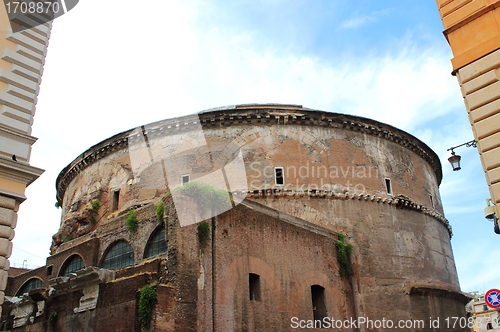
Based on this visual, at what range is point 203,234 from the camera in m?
11.4

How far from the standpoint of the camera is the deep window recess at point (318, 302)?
47.7 ft

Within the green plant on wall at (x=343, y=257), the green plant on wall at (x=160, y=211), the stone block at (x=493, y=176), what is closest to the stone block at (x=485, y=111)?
the stone block at (x=493, y=176)

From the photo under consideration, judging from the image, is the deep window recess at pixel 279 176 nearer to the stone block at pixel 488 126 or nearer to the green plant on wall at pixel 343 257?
the green plant on wall at pixel 343 257

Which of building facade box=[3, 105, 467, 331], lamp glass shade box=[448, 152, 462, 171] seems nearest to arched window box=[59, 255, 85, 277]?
building facade box=[3, 105, 467, 331]

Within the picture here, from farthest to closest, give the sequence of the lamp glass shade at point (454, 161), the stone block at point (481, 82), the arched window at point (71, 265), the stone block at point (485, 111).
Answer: the arched window at point (71, 265)
the lamp glass shade at point (454, 161)
the stone block at point (481, 82)
the stone block at point (485, 111)

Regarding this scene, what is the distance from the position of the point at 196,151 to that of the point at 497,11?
13.2 meters

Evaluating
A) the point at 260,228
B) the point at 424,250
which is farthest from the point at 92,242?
the point at 424,250

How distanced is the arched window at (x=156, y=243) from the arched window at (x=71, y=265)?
364cm

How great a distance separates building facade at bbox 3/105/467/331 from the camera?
36.4ft

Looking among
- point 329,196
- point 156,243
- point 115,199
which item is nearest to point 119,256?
point 156,243

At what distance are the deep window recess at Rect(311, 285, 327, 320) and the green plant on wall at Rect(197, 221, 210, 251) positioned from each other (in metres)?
4.73

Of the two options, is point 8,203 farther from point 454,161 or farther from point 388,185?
point 388,185

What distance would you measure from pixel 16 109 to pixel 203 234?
4948 mm

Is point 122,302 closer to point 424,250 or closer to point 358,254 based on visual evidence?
point 358,254
